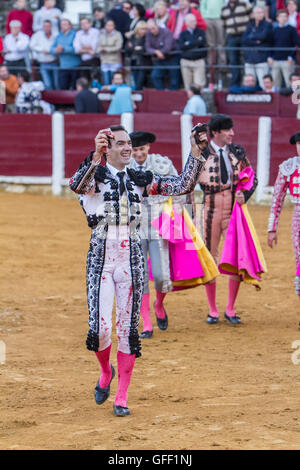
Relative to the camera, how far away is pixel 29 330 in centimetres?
700

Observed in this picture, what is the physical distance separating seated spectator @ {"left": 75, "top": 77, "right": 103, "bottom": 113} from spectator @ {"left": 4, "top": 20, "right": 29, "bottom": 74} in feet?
4.37

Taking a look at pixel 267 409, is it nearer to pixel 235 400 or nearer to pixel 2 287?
pixel 235 400

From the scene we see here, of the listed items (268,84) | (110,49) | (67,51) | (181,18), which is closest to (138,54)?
(110,49)

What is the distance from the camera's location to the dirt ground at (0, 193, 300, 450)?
4.25 m

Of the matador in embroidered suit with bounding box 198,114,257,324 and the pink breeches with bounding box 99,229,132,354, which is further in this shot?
the matador in embroidered suit with bounding box 198,114,257,324

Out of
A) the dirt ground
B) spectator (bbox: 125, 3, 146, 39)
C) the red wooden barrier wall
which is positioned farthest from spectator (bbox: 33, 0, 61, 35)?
the dirt ground

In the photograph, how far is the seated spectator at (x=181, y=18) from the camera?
13102 mm

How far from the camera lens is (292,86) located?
492 inches

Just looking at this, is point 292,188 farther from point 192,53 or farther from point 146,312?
point 192,53

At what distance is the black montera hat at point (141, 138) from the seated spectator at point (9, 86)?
8.55m
